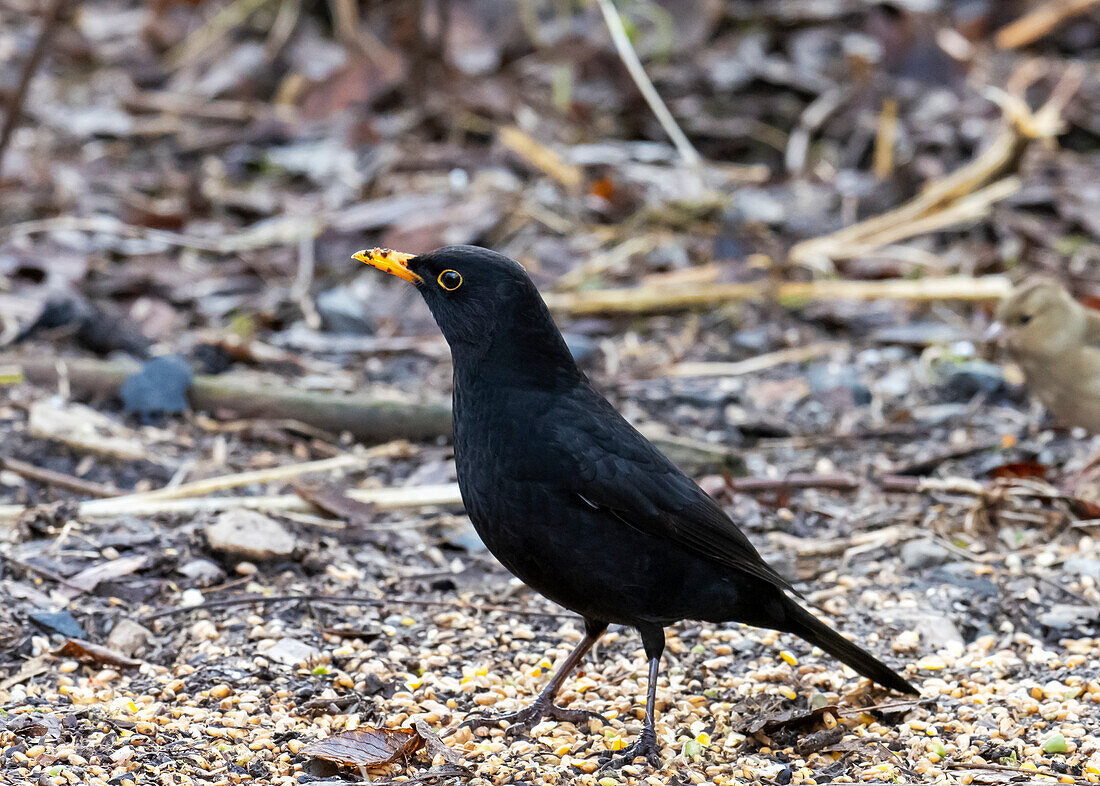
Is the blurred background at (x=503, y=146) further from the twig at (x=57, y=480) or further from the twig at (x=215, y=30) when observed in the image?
the twig at (x=57, y=480)

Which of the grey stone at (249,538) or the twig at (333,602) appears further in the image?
the grey stone at (249,538)

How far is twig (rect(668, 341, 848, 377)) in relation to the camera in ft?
19.1

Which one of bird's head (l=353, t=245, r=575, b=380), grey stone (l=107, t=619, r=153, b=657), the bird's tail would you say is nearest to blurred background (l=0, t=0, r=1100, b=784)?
grey stone (l=107, t=619, r=153, b=657)

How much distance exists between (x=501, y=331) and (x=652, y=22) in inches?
253

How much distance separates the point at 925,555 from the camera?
13.8ft

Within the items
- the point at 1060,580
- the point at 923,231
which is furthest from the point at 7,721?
the point at 923,231

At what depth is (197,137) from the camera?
8.09 meters

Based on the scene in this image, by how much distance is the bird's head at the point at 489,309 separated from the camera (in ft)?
10.5

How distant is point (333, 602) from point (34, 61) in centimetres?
289

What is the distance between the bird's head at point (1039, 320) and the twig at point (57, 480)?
367 cm

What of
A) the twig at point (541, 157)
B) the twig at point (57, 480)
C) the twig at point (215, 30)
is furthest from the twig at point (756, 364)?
the twig at point (215, 30)

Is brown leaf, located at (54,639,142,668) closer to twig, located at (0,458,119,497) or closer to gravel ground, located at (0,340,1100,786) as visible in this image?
gravel ground, located at (0,340,1100,786)

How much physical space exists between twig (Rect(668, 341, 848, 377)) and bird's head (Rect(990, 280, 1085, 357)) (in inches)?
35.5

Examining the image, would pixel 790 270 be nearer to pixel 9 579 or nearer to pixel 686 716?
pixel 686 716
